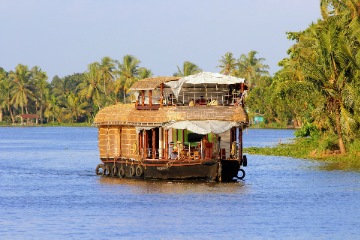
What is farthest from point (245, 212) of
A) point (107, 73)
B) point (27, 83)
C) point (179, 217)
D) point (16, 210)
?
point (27, 83)

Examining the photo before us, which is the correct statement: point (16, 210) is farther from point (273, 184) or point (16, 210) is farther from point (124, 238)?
point (273, 184)

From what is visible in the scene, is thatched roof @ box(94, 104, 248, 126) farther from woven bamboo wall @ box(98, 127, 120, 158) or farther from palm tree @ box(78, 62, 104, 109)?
palm tree @ box(78, 62, 104, 109)

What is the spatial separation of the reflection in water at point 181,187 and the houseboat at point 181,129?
281mm

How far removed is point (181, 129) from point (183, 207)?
267 inches

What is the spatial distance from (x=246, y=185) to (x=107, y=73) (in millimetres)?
85315

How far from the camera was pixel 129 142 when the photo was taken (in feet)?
123

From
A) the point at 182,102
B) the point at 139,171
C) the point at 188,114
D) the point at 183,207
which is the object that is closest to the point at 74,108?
the point at 182,102

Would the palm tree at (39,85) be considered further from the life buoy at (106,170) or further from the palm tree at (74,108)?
the life buoy at (106,170)

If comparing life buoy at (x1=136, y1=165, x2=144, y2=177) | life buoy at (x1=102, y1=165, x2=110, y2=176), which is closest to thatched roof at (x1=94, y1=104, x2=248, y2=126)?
life buoy at (x1=136, y1=165, x2=144, y2=177)

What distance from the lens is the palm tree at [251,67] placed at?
11719cm

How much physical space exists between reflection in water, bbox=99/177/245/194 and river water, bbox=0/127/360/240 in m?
0.04

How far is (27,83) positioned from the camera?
433 feet

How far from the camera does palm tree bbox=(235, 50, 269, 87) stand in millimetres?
117188

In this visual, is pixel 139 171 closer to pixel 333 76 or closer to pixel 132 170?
pixel 132 170
